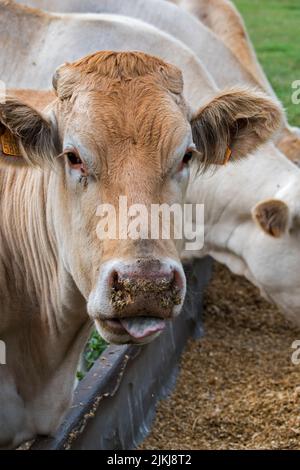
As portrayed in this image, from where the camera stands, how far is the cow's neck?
3.86 m

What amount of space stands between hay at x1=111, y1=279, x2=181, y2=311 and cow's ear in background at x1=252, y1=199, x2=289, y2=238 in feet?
8.01

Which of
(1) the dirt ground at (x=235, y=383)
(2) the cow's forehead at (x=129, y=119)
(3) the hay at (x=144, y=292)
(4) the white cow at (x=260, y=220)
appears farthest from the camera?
(4) the white cow at (x=260, y=220)

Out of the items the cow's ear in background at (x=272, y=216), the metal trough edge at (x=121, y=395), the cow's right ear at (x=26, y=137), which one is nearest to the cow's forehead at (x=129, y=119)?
the cow's right ear at (x=26, y=137)

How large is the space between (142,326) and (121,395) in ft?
6.02

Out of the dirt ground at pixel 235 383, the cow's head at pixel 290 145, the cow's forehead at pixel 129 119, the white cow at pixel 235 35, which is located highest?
the cow's forehead at pixel 129 119

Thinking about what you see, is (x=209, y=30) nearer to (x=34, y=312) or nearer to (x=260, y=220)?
(x=260, y=220)

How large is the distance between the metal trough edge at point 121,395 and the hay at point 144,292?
1237mm

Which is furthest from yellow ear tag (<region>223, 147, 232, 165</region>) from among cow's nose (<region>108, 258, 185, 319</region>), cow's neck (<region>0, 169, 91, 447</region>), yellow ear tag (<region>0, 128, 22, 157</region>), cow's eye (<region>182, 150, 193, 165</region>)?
cow's nose (<region>108, 258, 185, 319</region>)

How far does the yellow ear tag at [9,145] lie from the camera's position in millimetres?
3547

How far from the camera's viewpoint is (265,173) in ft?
19.9

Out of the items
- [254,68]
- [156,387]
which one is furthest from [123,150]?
[254,68]

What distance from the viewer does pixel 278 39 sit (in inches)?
620

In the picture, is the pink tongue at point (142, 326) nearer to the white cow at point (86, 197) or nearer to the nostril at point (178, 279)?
the white cow at point (86, 197)

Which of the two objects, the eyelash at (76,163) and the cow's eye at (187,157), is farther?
the cow's eye at (187,157)
